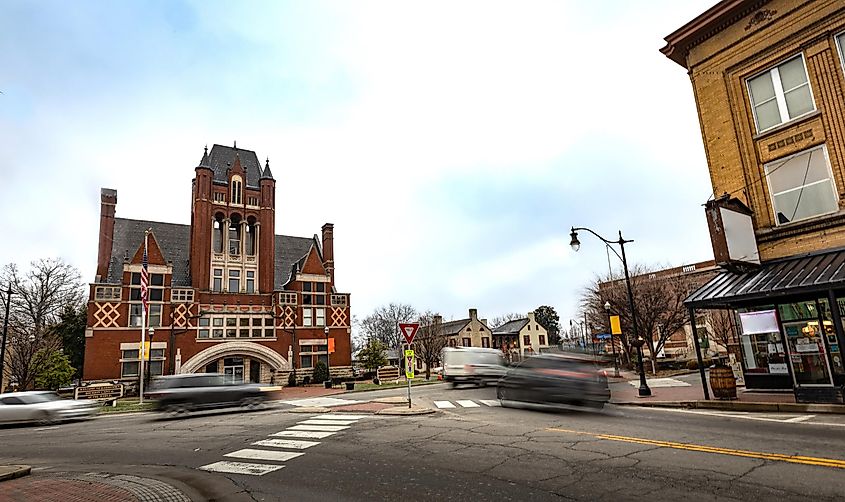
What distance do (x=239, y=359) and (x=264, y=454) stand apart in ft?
118

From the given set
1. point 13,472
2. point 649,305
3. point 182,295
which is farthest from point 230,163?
point 13,472

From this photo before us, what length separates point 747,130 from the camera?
57.4 feet

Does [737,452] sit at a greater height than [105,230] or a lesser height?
lesser

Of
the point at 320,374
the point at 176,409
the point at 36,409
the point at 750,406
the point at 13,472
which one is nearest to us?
the point at 13,472

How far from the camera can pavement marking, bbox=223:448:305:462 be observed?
30.0 ft

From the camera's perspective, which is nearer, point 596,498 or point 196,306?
point 596,498

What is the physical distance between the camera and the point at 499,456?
820 centimetres

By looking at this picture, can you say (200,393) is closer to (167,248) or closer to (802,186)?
(802,186)

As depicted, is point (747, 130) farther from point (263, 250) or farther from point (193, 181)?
point (193, 181)

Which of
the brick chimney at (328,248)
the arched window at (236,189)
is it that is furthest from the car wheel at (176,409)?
the brick chimney at (328,248)

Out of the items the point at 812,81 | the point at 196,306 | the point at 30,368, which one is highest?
the point at 812,81

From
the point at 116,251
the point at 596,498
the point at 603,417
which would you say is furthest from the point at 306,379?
the point at 596,498

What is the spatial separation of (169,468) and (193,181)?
4018 cm

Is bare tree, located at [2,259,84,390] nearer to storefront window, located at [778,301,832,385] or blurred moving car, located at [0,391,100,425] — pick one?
blurred moving car, located at [0,391,100,425]
